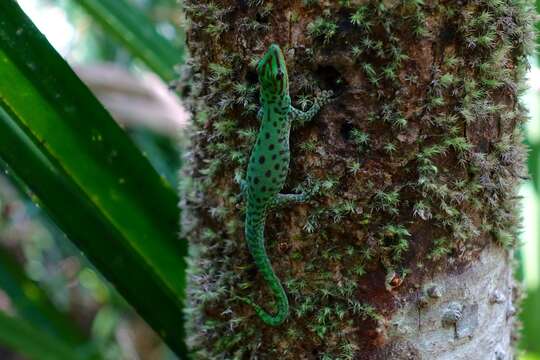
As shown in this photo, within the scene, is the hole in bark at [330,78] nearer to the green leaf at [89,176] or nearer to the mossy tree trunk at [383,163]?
the mossy tree trunk at [383,163]

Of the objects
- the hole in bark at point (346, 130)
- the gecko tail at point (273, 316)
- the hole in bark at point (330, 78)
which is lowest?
the gecko tail at point (273, 316)

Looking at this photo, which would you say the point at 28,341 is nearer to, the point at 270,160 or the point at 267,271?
the point at 267,271

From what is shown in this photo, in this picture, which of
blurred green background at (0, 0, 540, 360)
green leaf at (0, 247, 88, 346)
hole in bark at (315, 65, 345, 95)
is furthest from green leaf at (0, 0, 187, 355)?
green leaf at (0, 247, 88, 346)

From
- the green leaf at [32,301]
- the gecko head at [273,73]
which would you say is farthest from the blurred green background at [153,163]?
the gecko head at [273,73]

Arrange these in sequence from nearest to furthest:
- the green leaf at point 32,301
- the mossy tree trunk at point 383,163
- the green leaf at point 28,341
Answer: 1. the mossy tree trunk at point 383,163
2. the green leaf at point 28,341
3. the green leaf at point 32,301

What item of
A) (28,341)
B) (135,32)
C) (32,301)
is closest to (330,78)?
(135,32)

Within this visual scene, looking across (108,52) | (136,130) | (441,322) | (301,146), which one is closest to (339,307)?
(441,322)
